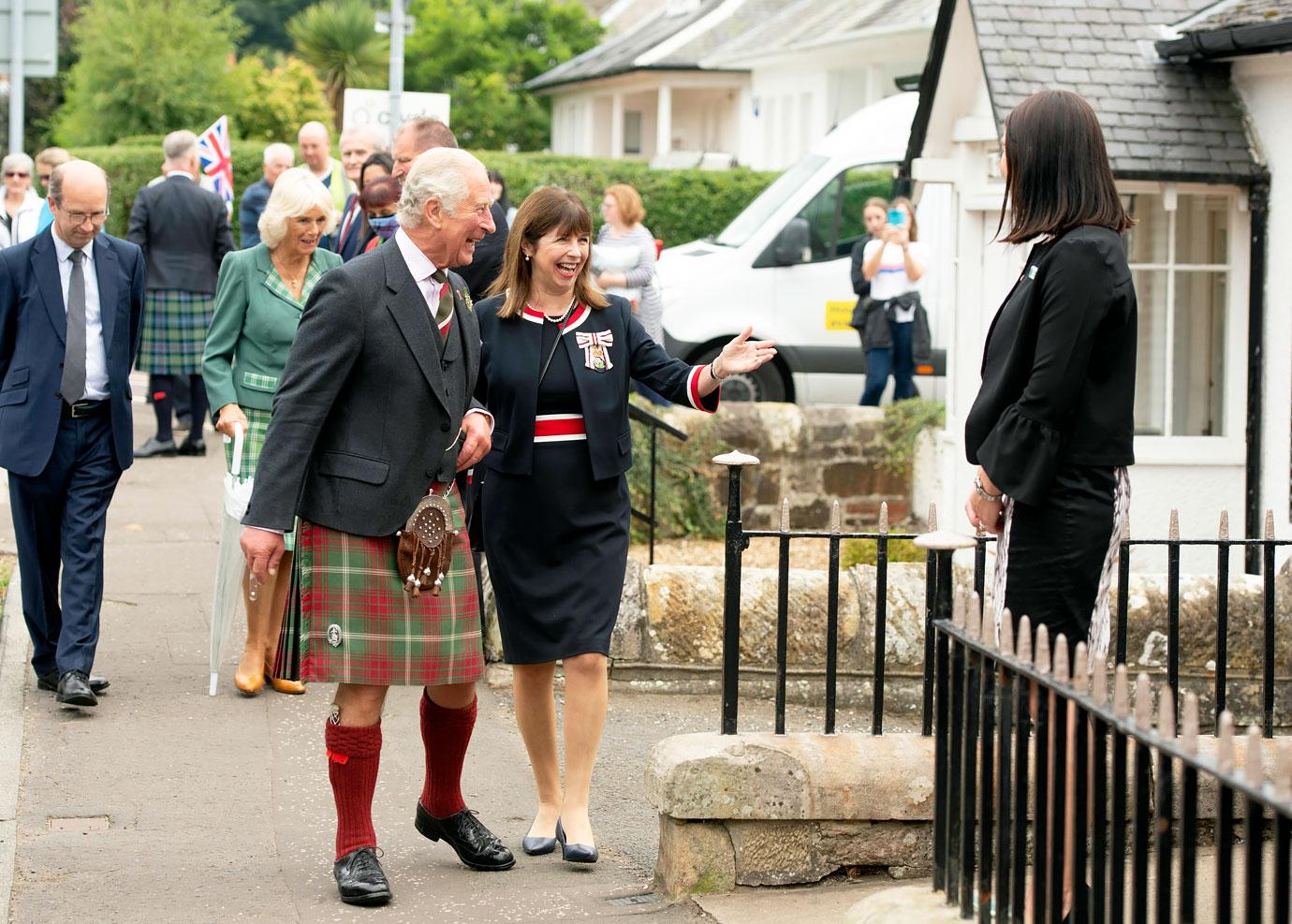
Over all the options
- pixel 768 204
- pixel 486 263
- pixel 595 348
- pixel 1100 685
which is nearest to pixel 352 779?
A: pixel 595 348

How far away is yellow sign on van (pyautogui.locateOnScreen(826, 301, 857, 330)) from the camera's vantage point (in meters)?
14.5

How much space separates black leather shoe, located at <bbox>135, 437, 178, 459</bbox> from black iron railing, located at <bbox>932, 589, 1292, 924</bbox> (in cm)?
906

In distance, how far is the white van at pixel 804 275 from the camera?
556 inches

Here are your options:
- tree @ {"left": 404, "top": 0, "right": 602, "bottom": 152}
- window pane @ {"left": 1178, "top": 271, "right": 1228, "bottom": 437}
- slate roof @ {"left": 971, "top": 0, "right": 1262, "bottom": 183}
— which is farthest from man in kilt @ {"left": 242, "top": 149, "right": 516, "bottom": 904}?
tree @ {"left": 404, "top": 0, "right": 602, "bottom": 152}

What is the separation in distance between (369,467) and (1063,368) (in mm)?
1784

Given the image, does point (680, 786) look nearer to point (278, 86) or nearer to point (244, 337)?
point (244, 337)

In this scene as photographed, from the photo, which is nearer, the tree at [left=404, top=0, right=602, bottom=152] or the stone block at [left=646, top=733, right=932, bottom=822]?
the stone block at [left=646, top=733, right=932, bottom=822]

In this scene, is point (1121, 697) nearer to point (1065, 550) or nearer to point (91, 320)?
point (1065, 550)

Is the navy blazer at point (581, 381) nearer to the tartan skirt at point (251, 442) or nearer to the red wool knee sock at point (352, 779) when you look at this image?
the red wool knee sock at point (352, 779)

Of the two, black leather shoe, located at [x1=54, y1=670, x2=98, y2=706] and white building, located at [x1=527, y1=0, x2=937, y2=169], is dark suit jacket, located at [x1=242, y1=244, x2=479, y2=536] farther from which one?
white building, located at [x1=527, y1=0, x2=937, y2=169]

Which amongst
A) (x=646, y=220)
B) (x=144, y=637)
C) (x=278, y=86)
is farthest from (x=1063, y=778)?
(x=278, y=86)

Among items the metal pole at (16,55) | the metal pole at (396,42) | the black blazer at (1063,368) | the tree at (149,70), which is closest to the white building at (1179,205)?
the black blazer at (1063,368)

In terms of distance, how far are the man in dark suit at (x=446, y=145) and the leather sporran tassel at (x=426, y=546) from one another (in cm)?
201

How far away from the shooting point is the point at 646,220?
84.4ft
